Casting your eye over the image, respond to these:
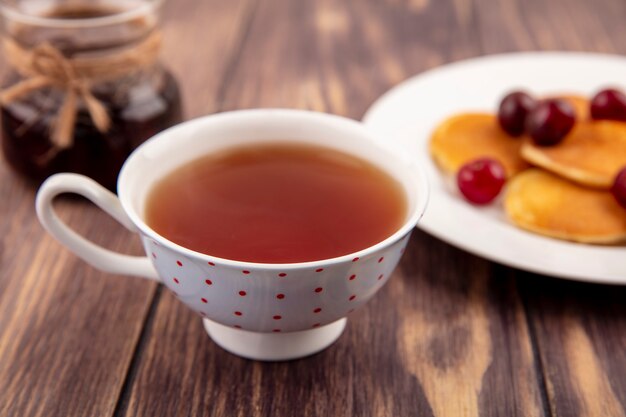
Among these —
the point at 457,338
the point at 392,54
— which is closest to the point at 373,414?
the point at 457,338

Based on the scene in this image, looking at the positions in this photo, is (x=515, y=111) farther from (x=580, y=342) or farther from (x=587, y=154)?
(x=580, y=342)

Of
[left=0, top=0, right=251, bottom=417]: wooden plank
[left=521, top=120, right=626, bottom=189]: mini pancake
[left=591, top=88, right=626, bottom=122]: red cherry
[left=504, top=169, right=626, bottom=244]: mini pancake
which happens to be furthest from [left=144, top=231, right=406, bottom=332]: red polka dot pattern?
[left=591, top=88, right=626, bottom=122]: red cherry

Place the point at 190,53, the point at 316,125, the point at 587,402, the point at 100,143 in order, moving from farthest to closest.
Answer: the point at 190,53 → the point at 100,143 → the point at 316,125 → the point at 587,402

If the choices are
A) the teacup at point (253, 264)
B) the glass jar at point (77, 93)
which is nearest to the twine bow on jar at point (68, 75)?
the glass jar at point (77, 93)

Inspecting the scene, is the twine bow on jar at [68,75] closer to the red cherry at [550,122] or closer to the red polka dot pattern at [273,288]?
the red polka dot pattern at [273,288]

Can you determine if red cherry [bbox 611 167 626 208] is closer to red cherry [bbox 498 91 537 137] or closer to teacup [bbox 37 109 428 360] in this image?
red cherry [bbox 498 91 537 137]

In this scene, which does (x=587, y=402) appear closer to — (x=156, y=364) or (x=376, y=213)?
(x=376, y=213)
